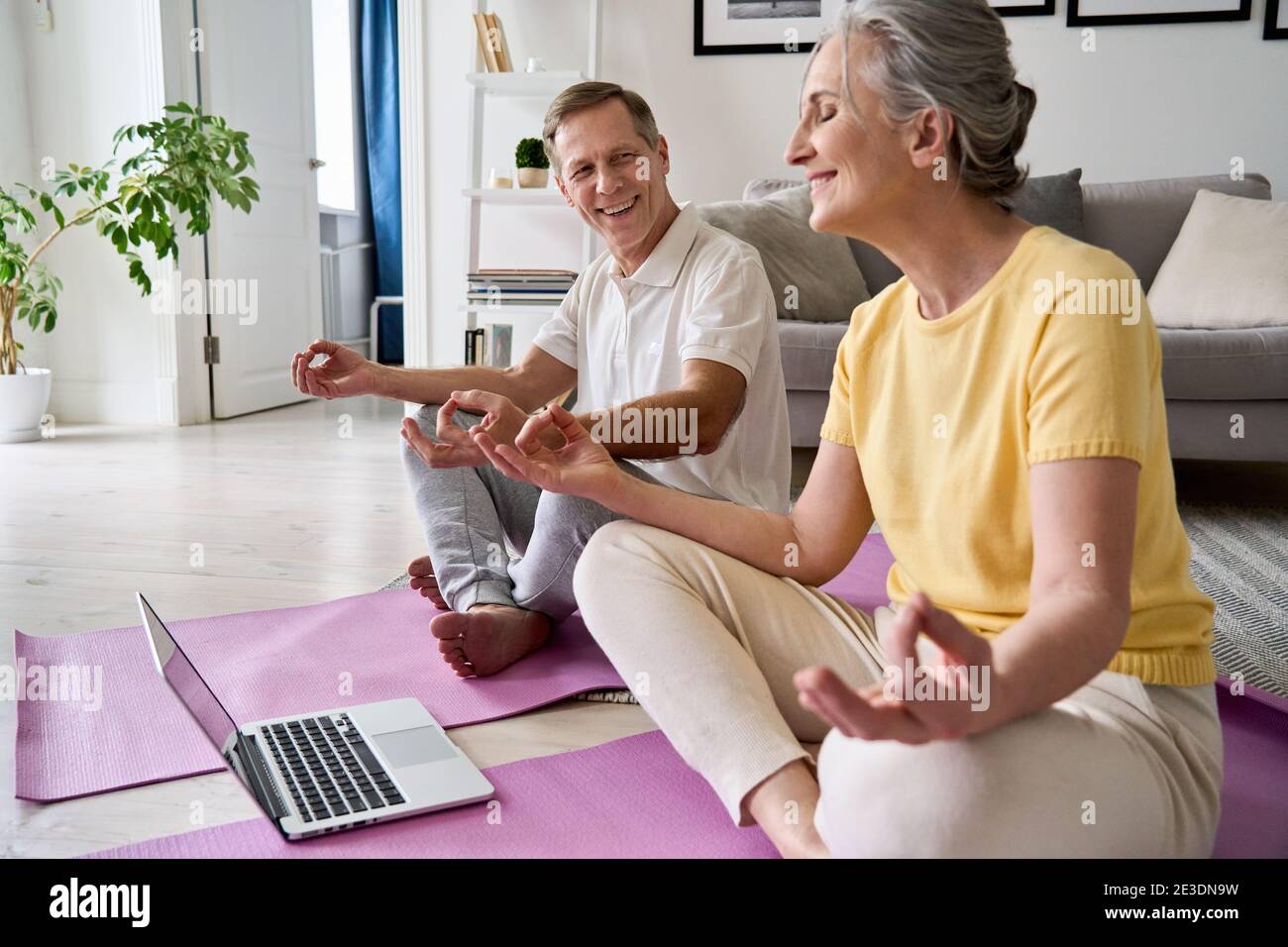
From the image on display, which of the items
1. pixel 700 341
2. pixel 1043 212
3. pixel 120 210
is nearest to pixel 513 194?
pixel 120 210

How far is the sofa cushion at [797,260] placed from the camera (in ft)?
10.3

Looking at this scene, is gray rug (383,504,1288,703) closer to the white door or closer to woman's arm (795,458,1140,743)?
woman's arm (795,458,1140,743)

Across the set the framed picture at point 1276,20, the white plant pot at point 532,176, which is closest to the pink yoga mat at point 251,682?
the white plant pot at point 532,176

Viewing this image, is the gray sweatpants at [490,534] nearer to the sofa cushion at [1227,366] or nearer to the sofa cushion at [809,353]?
the sofa cushion at [809,353]

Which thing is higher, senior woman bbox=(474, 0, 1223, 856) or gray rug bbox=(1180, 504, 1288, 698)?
senior woman bbox=(474, 0, 1223, 856)

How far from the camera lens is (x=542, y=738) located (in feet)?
4.56

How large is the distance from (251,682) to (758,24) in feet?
10.2

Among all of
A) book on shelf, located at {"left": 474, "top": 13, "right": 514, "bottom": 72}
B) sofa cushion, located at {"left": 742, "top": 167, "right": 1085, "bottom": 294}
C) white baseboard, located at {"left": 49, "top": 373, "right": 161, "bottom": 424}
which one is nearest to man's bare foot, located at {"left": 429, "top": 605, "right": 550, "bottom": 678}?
sofa cushion, located at {"left": 742, "top": 167, "right": 1085, "bottom": 294}

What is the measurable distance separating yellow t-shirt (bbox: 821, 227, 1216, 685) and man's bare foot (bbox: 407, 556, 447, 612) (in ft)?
2.84

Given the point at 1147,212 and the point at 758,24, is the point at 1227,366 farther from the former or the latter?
the point at 758,24

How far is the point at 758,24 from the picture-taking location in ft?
12.5

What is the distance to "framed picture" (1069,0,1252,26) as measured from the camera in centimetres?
351
